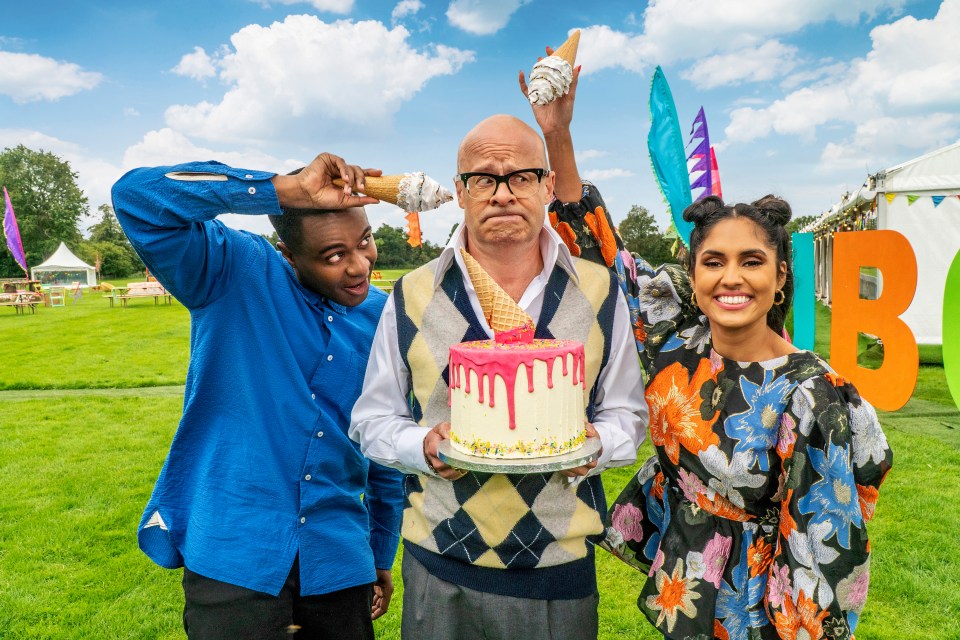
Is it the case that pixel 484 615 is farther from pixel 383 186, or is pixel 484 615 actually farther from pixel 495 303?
pixel 383 186

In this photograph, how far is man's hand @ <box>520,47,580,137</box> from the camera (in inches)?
92.1

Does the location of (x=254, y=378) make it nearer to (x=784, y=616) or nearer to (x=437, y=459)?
(x=437, y=459)

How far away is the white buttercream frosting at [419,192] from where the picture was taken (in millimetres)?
2178

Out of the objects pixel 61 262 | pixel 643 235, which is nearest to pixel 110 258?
pixel 61 262

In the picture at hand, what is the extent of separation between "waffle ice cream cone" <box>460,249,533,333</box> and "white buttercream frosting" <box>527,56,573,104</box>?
0.62m

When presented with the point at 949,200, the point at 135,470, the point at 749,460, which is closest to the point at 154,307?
the point at 135,470

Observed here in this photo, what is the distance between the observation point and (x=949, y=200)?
Answer: 395 inches

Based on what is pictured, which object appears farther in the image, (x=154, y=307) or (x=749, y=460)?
(x=154, y=307)

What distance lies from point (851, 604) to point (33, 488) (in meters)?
7.48

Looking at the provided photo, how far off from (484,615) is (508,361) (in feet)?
2.92

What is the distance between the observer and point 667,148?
27.0 ft

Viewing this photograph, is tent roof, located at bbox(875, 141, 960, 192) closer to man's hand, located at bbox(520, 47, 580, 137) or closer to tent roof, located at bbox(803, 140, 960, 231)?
tent roof, located at bbox(803, 140, 960, 231)

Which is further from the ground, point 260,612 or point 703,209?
point 703,209

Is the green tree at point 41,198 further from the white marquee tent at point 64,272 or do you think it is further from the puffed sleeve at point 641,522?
the puffed sleeve at point 641,522
